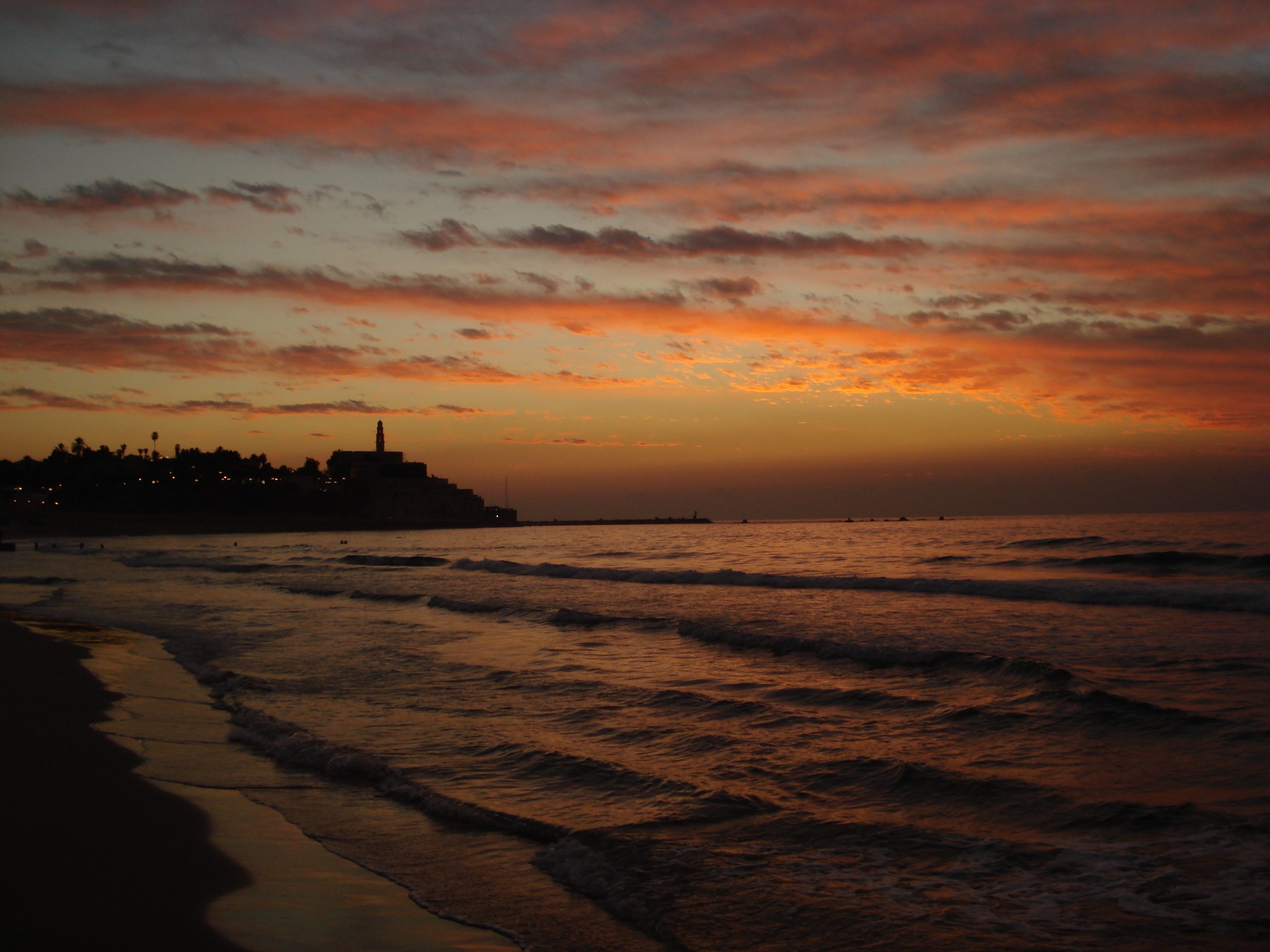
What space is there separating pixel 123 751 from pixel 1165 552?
3899cm

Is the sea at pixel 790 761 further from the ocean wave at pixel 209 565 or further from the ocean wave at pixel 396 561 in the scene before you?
the ocean wave at pixel 396 561

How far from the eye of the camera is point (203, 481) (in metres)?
163

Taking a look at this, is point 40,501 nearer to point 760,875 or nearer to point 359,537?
point 359,537

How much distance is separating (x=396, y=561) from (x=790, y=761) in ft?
163

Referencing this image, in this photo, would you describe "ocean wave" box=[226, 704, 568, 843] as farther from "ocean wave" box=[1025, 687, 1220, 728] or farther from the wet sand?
"ocean wave" box=[1025, 687, 1220, 728]

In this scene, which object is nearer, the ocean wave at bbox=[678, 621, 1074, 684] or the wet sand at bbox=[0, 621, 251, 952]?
the wet sand at bbox=[0, 621, 251, 952]

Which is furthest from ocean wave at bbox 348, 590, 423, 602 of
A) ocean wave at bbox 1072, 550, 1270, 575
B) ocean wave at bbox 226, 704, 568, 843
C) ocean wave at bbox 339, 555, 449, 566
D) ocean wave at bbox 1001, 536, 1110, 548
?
ocean wave at bbox 1001, 536, 1110, 548

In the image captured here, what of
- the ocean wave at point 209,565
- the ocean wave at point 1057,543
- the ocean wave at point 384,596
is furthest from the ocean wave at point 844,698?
the ocean wave at point 1057,543

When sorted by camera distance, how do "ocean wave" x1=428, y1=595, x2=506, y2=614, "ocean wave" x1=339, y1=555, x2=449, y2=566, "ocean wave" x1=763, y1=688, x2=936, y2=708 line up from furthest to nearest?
"ocean wave" x1=339, y1=555, x2=449, y2=566, "ocean wave" x1=428, y1=595, x2=506, y2=614, "ocean wave" x1=763, y1=688, x2=936, y2=708

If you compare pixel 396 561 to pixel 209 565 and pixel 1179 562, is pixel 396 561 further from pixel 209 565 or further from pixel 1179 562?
pixel 1179 562

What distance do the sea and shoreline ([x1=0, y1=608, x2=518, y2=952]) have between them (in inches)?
12.4

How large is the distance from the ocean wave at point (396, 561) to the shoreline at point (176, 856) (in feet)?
142

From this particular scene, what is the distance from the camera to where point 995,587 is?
1056 inches

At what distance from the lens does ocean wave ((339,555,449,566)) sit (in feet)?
177
